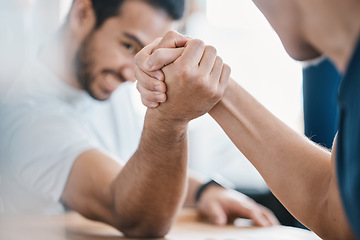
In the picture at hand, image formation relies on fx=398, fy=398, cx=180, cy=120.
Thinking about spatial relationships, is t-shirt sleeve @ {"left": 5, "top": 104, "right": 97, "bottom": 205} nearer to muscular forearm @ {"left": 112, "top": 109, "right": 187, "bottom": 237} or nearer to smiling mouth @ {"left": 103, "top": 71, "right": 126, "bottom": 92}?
muscular forearm @ {"left": 112, "top": 109, "right": 187, "bottom": 237}

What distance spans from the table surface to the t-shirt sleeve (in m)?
0.08

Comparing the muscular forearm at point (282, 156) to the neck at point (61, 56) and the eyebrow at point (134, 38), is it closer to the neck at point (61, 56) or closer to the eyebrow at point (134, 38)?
the eyebrow at point (134, 38)

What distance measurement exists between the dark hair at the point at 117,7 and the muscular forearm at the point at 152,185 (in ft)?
2.45

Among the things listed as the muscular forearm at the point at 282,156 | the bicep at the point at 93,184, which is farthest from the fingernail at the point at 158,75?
the bicep at the point at 93,184

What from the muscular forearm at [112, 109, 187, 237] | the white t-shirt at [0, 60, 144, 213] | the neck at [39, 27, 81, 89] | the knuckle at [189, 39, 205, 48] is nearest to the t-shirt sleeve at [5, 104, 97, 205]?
the white t-shirt at [0, 60, 144, 213]

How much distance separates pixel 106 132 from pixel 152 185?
0.76 meters

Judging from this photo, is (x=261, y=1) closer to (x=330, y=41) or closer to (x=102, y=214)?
(x=330, y=41)

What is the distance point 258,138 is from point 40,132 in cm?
59

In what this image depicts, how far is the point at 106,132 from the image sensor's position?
4.92 ft

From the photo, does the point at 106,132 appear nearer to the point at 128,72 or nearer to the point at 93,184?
the point at 128,72

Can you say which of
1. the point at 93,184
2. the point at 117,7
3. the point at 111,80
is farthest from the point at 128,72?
the point at 93,184

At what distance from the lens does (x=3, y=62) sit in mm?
834

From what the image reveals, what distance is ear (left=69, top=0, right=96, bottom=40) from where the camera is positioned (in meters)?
1.48

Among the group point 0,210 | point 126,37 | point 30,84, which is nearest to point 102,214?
point 0,210
